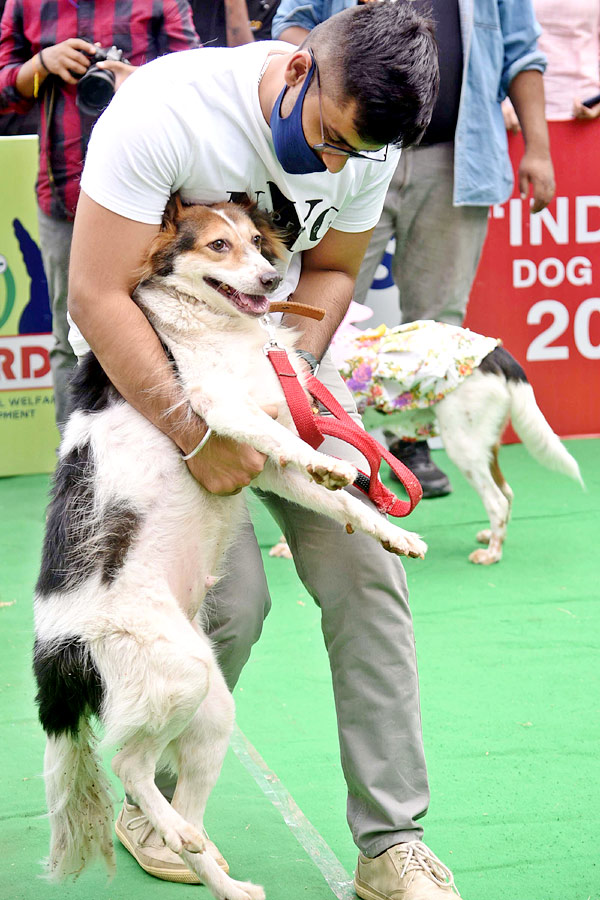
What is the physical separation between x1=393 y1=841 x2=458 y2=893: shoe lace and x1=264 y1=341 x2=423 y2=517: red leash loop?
696 millimetres

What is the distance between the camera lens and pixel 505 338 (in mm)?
5734

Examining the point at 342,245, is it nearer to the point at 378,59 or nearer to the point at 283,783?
the point at 378,59

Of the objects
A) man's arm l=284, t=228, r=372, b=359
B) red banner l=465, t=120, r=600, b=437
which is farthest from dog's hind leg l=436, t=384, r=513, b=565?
man's arm l=284, t=228, r=372, b=359

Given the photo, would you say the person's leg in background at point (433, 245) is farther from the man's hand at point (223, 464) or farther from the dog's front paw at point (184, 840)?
the dog's front paw at point (184, 840)

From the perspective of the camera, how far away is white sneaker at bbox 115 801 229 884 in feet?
7.84

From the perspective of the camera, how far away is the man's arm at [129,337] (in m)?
2.05

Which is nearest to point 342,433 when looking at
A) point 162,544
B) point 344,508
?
point 344,508

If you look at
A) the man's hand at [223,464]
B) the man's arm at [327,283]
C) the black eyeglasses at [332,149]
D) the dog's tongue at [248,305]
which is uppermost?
the black eyeglasses at [332,149]

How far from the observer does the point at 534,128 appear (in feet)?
15.9

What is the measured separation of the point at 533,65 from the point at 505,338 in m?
1.49

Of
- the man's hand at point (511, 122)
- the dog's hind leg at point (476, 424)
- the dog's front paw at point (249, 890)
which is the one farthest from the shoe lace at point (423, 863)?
the man's hand at point (511, 122)

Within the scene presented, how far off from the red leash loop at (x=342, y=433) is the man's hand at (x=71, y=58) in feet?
7.76

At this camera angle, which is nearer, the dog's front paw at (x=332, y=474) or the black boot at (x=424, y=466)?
the dog's front paw at (x=332, y=474)

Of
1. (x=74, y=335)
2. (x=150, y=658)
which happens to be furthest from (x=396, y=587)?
(x=74, y=335)
